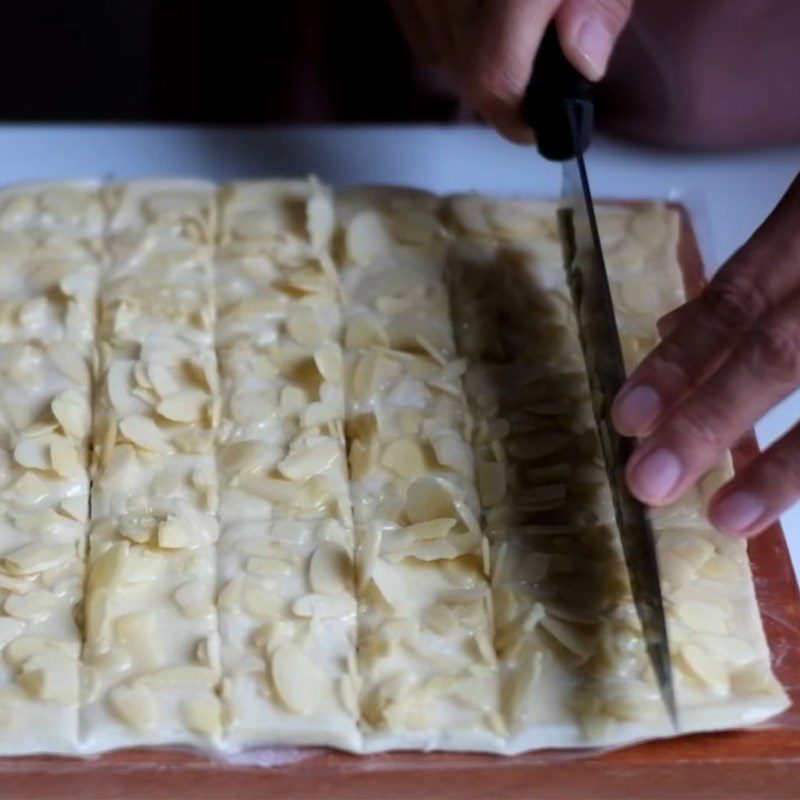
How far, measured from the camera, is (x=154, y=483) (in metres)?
0.97

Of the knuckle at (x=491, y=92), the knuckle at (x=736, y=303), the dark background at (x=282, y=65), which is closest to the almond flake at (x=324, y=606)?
the knuckle at (x=736, y=303)

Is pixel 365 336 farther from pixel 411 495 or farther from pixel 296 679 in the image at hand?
pixel 296 679

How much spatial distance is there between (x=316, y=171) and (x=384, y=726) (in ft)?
2.00

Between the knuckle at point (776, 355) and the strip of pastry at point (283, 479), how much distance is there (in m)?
0.29

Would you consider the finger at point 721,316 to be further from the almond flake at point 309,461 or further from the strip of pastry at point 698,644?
the almond flake at point 309,461

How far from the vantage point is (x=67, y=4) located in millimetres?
2176

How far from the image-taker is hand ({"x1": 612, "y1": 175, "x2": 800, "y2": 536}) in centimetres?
90

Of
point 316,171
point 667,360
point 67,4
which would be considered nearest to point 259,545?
point 667,360

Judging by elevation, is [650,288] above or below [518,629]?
above

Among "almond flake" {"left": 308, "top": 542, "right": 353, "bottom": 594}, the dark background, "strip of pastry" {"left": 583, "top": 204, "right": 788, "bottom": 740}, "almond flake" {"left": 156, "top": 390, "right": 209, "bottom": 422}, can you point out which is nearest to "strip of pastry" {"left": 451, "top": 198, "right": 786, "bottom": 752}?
"strip of pastry" {"left": 583, "top": 204, "right": 788, "bottom": 740}

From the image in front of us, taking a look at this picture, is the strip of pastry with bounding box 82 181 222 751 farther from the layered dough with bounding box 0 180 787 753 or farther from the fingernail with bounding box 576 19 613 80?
the fingernail with bounding box 576 19 613 80

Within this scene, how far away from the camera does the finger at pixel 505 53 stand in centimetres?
106

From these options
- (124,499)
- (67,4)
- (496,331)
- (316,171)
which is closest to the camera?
(124,499)

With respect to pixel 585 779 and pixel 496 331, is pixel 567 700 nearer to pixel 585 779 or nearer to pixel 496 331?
pixel 585 779
